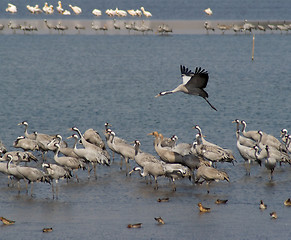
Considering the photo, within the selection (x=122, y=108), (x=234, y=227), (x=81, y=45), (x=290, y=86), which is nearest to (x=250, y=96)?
(x=290, y=86)

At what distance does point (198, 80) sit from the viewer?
67.5ft

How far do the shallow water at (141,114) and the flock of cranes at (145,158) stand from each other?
1.41 ft

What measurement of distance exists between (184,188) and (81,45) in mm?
48047

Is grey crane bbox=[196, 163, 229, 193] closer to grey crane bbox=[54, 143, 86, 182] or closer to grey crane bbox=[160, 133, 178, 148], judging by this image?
grey crane bbox=[54, 143, 86, 182]

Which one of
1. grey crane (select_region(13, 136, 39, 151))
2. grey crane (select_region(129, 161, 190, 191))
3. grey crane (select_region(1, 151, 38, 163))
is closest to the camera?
grey crane (select_region(129, 161, 190, 191))

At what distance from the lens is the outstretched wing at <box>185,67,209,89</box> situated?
2009cm

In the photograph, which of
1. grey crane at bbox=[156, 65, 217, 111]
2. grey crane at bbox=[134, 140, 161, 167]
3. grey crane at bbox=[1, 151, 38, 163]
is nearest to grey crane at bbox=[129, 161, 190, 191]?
grey crane at bbox=[134, 140, 161, 167]

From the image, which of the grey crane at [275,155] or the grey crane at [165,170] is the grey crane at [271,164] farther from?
the grey crane at [165,170]

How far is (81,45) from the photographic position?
67.5m

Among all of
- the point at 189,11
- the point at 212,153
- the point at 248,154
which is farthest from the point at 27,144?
the point at 189,11

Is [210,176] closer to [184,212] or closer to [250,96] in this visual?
[184,212]

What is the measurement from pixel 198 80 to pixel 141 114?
43.8 ft

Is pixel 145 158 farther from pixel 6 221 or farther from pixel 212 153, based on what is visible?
pixel 6 221

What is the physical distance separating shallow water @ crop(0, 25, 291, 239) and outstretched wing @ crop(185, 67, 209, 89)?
2922mm
